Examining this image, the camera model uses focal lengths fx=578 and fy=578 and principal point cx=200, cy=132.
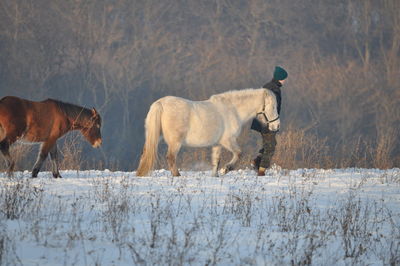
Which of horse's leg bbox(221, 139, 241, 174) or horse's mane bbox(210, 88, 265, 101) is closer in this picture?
horse's leg bbox(221, 139, 241, 174)

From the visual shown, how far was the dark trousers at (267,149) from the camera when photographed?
1079 centimetres

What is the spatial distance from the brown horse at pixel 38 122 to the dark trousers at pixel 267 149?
329cm

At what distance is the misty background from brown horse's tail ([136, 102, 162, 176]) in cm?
1960

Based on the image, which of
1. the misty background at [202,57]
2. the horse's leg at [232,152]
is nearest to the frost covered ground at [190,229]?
the horse's leg at [232,152]

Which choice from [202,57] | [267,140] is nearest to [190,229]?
[267,140]

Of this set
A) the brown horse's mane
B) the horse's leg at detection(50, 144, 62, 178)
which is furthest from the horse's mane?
the horse's leg at detection(50, 144, 62, 178)

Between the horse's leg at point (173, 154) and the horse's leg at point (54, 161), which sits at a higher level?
the horse's leg at point (173, 154)

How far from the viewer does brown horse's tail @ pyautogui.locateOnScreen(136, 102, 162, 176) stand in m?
10.0

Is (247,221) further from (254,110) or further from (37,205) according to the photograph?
(254,110)

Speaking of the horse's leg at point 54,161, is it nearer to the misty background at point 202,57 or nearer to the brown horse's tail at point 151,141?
the brown horse's tail at point 151,141

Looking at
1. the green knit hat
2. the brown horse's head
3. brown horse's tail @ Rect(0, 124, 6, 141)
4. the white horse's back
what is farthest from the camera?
the green knit hat

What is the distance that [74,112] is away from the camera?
1018 centimetres

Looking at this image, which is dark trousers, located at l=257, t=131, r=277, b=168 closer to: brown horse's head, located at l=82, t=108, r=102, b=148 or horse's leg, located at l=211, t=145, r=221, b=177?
horse's leg, located at l=211, t=145, r=221, b=177

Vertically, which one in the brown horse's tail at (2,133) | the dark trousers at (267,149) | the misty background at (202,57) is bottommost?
the brown horse's tail at (2,133)
